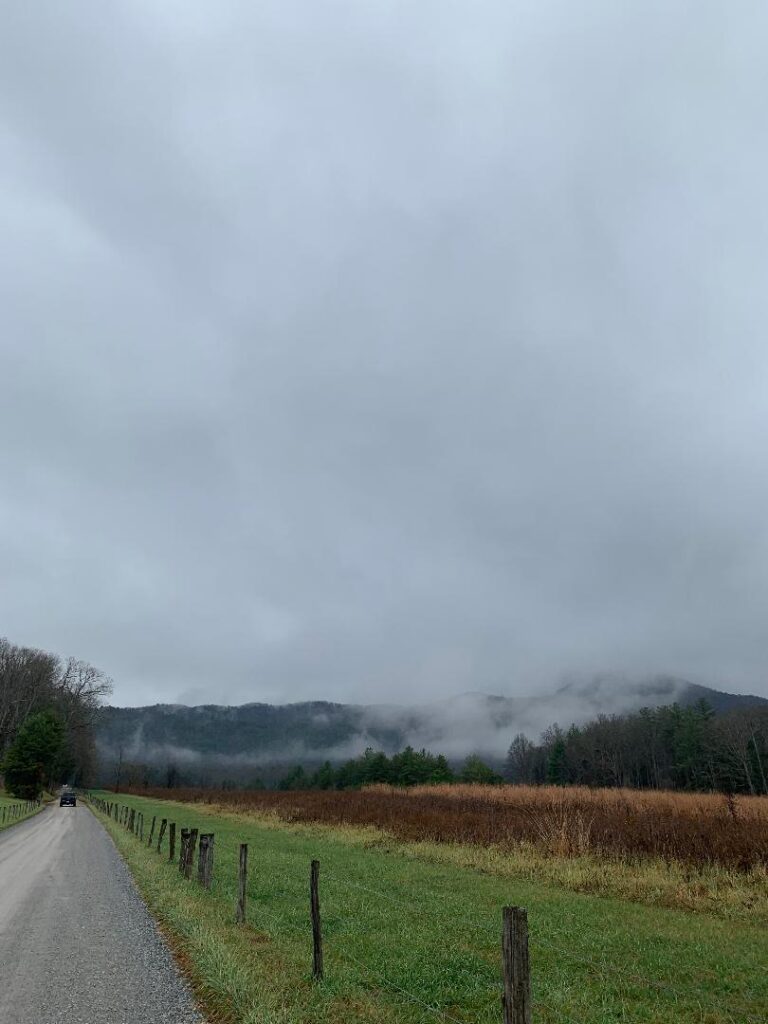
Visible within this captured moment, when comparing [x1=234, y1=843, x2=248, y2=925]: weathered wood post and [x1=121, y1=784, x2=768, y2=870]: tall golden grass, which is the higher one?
[x1=121, y1=784, x2=768, y2=870]: tall golden grass

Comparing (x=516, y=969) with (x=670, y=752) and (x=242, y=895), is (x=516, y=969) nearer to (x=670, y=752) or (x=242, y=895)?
(x=242, y=895)

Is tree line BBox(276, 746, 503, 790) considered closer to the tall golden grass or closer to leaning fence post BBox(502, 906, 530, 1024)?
the tall golden grass

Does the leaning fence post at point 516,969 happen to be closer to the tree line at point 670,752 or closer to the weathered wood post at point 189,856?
the weathered wood post at point 189,856

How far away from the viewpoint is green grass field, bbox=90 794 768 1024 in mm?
6902

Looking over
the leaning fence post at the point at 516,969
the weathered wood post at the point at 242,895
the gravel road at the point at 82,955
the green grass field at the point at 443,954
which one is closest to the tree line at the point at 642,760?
the gravel road at the point at 82,955

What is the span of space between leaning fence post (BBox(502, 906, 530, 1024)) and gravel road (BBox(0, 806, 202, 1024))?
388 centimetres

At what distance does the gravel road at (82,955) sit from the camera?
7035 millimetres

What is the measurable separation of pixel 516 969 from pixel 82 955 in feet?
25.0

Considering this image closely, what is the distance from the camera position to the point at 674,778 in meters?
100

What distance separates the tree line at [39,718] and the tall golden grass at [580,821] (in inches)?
1560

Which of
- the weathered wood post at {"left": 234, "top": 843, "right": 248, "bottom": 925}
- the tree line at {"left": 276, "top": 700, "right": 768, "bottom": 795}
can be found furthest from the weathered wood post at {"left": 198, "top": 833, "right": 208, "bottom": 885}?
the tree line at {"left": 276, "top": 700, "right": 768, "bottom": 795}

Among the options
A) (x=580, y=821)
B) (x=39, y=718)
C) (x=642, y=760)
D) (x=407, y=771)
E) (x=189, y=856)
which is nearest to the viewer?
(x=189, y=856)

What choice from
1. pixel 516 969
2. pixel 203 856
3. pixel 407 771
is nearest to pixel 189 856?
pixel 203 856

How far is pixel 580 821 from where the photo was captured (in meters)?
19.4
